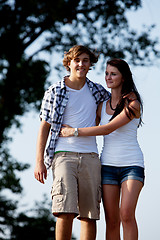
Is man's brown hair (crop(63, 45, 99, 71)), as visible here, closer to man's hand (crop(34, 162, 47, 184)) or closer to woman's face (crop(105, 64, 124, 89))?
woman's face (crop(105, 64, 124, 89))

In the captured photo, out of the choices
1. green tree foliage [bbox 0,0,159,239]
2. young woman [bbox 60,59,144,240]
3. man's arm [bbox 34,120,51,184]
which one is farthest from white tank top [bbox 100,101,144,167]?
green tree foliage [bbox 0,0,159,239]

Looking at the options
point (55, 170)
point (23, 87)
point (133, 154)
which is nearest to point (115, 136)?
point (133, 154)

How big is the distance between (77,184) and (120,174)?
0.39 m

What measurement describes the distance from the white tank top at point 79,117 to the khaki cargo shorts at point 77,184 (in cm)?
6

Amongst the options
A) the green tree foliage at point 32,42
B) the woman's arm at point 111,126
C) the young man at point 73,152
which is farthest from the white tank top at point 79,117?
the green tree foliage at point 32,42

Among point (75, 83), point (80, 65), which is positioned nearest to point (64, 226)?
point (75, 83)

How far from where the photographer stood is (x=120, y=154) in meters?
3.09

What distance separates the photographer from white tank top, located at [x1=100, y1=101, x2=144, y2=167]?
308cm

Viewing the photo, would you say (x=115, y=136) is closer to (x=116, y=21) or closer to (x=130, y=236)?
(x=130, y=236)

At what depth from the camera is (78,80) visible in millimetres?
3426

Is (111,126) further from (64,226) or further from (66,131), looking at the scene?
(64,226)

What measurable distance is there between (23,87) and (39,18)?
66.5 inches

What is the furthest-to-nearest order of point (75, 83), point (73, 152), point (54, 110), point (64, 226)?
point (75, 83), point (54, 110), point (73, 152), point (64, 226)

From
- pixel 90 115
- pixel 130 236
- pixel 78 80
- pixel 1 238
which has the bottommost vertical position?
pixel 1 238
